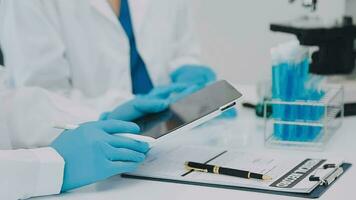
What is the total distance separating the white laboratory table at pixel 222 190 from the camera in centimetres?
97

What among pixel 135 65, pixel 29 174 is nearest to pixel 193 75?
pixel 135 65

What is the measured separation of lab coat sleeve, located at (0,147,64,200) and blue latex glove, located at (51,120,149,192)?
0.02 metres

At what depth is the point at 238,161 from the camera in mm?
1114

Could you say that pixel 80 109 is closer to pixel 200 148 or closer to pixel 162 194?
pixel 200 148

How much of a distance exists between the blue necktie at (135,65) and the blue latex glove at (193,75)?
11 cm

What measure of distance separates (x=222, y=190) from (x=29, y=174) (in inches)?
12.8

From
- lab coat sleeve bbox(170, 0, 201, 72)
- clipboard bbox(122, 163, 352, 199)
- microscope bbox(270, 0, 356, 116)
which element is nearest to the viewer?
clipboard bbox(122, 163, 352, 199)

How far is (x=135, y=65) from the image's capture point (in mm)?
1896

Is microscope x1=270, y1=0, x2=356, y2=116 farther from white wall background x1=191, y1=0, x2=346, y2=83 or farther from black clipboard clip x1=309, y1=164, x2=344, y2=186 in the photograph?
white wall background x1=191, y1=0, x2=346, y2=83

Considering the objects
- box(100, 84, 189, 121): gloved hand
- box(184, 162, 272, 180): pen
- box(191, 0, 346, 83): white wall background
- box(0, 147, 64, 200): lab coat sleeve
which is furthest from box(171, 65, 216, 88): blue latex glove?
box(191, 0, 346, 83): white wall background

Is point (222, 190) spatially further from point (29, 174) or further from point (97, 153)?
point (29, 174)

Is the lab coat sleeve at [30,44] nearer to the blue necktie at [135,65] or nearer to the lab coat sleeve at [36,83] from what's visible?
the lab coat sleeve at [36,83]

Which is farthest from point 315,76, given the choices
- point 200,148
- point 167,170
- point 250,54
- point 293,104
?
point 250,54

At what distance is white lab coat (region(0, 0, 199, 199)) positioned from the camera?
1.24 meters
